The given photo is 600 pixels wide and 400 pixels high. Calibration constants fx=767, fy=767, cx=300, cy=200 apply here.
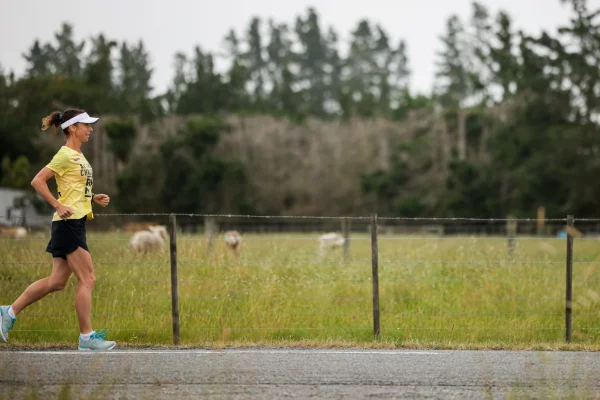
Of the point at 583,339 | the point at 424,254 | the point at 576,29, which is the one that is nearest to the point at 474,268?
the point at 424,254

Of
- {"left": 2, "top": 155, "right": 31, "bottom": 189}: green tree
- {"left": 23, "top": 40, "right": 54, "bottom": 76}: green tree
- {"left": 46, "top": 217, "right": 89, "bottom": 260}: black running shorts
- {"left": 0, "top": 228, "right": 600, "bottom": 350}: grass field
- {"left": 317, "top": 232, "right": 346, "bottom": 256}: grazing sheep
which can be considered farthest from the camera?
{"left": 23, "top": 40, "right": 54, "bottom": 76}: green tree

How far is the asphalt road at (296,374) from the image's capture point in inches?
259

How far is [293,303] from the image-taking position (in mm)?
12148

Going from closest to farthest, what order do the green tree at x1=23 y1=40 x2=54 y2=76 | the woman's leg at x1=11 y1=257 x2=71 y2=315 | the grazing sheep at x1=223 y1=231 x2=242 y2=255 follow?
the woman's leg at x1=11 y1=257 x2=71 y2=315
the grazing sheep at x1=223 y1=231 x2=242 y2=255
the green tree at x1=23 y1=40 x2=54 y2=76

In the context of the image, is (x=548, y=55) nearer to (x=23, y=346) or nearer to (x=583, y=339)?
(x=583, y=339)

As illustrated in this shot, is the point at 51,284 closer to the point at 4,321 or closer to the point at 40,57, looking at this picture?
the point at 4,321

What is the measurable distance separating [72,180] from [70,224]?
0.49 meters

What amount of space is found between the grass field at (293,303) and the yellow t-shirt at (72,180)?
2.05m

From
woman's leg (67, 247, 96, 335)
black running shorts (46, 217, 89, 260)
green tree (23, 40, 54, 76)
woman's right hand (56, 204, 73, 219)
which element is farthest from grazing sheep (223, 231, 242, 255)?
green tree (23, 40, 54, 76)

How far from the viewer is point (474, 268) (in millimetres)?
14867

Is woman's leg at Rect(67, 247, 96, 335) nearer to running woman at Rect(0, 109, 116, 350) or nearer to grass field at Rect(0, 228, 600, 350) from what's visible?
running woman at Rect(0, 109, 116, 350)

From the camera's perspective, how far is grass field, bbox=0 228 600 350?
414 inches

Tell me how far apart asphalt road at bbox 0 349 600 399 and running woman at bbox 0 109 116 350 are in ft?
1.57

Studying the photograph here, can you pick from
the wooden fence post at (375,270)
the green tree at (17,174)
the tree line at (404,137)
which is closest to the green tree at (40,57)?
the tree line at (404,137)
